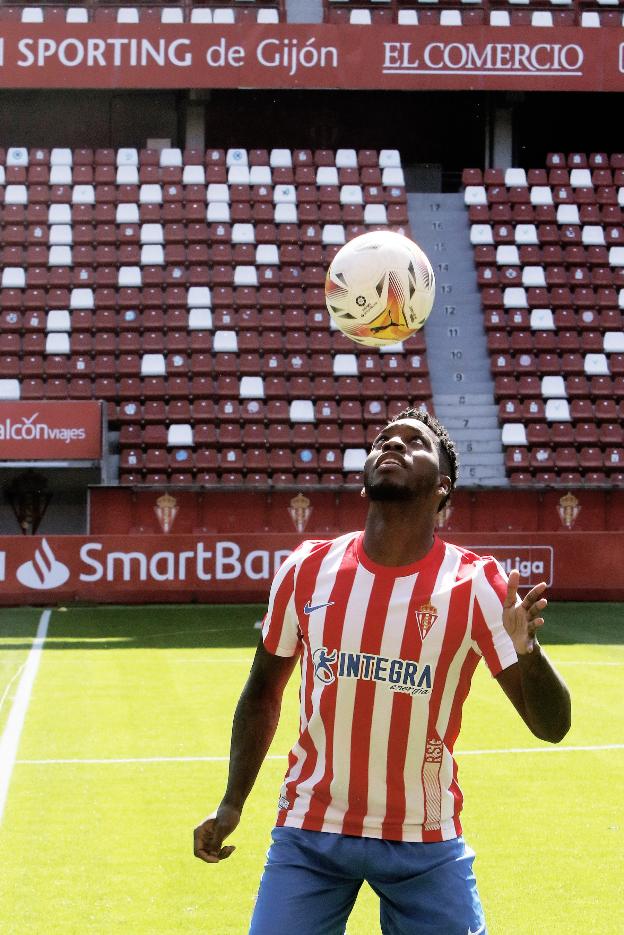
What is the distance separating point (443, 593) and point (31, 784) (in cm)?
513

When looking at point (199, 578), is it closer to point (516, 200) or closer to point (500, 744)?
point (500, 744)

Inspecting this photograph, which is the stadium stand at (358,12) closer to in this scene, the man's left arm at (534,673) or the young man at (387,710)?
the young man at (387,710)

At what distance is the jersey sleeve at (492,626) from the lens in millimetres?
3549

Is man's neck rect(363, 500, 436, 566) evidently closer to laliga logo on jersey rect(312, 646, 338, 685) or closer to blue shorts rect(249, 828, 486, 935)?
laliga logo on jersey rect(312, 646, 338, 685)

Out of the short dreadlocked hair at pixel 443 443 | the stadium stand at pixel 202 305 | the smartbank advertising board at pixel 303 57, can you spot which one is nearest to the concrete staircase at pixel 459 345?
the stadium stand at pixel 202 305

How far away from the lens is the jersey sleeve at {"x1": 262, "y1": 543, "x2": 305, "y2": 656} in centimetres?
373

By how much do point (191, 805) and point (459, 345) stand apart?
18053mm

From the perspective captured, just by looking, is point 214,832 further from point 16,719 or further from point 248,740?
point 16,719

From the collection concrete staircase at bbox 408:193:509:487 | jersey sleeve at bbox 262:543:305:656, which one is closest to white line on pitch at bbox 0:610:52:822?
jersey sleeve at bbox 262:543:305:656

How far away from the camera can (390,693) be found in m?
3.56

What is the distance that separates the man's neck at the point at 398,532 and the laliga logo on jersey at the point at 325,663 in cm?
28

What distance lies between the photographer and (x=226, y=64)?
26.4 metres

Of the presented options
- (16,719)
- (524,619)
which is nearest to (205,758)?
(16,719)

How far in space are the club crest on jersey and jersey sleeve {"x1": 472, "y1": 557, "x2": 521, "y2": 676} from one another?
0.11 meters
